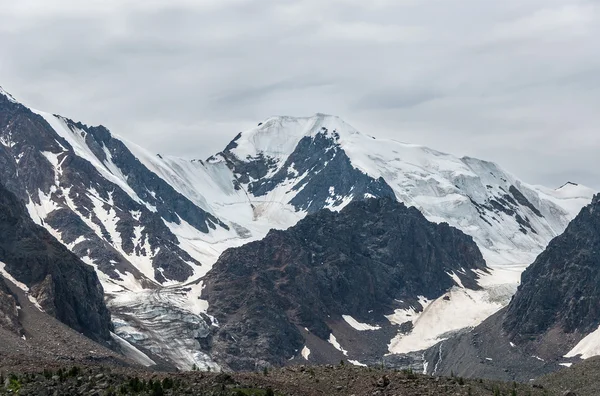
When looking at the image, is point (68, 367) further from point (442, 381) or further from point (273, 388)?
point (442, 381)

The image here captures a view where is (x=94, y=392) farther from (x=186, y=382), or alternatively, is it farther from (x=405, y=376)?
(x=405, y=376)

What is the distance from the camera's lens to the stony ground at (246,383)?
11088 cm

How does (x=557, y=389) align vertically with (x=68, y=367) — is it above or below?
below

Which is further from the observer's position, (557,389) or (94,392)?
(557,389)

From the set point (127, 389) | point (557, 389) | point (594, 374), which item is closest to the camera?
point (127, 389)

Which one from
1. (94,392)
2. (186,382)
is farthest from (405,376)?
(94,392)

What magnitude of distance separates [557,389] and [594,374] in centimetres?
1497

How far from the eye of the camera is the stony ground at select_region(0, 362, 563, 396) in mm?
110875

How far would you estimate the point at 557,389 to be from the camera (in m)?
141

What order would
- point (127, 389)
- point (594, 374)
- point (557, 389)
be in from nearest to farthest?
1. point (127, 389)
2. point (557, 389)
3. point (594, 374)

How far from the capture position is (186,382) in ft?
374

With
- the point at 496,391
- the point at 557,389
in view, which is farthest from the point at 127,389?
the point at 557,389

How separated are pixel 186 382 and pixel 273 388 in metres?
7.95

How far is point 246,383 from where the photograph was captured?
11581cm
